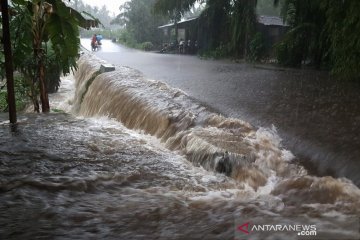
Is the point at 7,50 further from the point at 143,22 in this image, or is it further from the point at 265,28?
the point at 143,22

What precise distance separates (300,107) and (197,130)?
7.79 ft

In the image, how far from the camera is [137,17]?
36312 mm

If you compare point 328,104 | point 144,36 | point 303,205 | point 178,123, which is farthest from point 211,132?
point 144,36

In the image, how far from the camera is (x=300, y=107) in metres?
7.12

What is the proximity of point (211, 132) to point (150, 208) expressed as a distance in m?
2.24

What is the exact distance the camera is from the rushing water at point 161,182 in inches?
135

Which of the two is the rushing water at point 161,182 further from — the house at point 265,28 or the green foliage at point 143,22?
the green foliage at point 143,22

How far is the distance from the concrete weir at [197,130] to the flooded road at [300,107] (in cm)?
34

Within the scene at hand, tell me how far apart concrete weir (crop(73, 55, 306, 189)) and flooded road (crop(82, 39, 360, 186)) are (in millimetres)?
338

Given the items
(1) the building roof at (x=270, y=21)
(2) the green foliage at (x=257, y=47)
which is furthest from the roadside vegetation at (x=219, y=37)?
(1) the building roof at (x=270, y=21)

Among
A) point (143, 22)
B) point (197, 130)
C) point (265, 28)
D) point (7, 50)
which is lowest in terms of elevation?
point (197, 130)

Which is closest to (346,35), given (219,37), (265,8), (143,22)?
(219,37)

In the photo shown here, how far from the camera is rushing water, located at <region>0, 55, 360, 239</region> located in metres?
3.43

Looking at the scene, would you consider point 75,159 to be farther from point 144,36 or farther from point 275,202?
point 144,36
